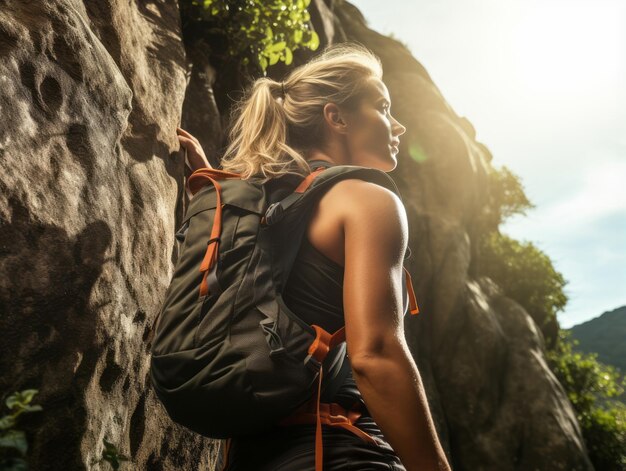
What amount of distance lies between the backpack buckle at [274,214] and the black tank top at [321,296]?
0.52 feet

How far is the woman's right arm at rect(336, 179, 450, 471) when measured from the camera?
1257 mm

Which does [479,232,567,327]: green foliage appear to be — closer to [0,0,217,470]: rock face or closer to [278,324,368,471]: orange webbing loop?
[0,0,217,470]: rock face

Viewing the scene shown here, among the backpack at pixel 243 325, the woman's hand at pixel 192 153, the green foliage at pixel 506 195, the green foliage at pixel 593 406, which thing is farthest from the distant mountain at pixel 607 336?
the backpack at pixel 243 325

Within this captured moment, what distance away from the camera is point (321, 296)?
5.07ft

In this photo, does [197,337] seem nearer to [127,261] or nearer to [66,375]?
[66,375]

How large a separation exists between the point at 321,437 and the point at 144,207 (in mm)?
1677

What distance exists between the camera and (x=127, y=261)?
2252mm

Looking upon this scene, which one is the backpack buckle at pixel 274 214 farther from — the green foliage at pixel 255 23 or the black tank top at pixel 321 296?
the green foliage at pixel 255 23

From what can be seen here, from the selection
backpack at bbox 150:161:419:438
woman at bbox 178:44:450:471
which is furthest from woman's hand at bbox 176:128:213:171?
backpack at bbox 150:161:419:438

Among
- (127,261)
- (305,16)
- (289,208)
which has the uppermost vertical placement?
(305,16)

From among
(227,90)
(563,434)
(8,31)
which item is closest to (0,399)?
(8,31)

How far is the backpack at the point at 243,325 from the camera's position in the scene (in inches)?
52.3

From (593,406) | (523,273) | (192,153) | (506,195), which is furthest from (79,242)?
(506,195)

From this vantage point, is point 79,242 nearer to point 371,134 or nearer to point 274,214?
point 274,214
